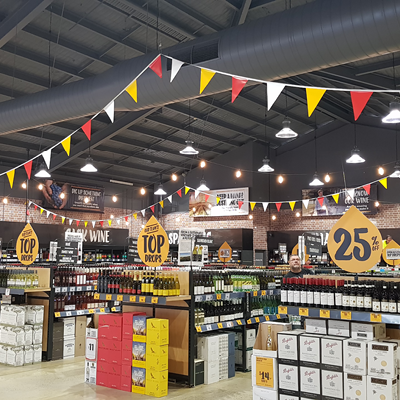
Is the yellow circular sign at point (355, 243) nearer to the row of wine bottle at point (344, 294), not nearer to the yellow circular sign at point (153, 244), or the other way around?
the row of wine bottle at point (344, 294)

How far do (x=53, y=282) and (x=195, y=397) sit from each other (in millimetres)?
3472

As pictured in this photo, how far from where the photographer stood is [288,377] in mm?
4516

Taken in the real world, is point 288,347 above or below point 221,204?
below

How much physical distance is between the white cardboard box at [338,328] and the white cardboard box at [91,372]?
3.26m

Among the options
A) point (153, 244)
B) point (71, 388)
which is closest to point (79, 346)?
point (71, 388)

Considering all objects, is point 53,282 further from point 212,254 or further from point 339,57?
point 212,254

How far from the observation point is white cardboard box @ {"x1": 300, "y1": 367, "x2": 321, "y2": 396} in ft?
14.3

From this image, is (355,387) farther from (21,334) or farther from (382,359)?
(21,334)

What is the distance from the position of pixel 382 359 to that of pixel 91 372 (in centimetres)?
387

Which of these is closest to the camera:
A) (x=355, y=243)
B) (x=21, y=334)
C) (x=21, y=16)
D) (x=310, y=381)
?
(x=310, y=381)

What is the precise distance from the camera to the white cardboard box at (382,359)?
159 inches

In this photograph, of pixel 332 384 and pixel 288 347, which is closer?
pixel 332 384

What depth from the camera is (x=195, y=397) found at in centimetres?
569

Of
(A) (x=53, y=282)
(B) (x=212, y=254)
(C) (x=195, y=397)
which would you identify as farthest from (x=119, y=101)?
(B) (x=212, y=254)
